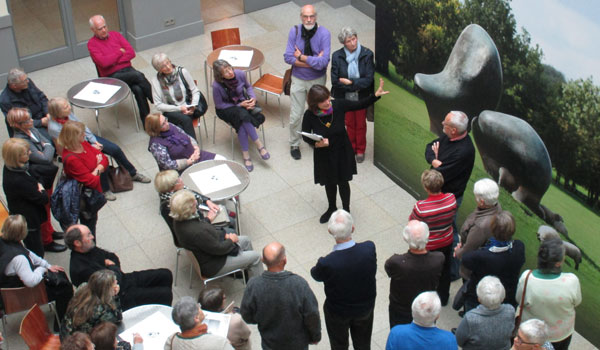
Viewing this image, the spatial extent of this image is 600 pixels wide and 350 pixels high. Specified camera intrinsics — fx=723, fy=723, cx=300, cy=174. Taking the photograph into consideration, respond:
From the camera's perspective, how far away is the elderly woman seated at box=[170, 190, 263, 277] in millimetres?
5738

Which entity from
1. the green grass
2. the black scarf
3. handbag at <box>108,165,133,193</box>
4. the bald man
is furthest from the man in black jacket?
the black scarf

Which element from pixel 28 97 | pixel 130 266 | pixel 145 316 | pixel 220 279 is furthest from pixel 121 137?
pixel 145 316

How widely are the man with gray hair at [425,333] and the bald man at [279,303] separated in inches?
26.4

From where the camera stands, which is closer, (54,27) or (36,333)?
(36,333)

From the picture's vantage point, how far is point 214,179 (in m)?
6.97

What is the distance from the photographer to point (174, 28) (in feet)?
35.6

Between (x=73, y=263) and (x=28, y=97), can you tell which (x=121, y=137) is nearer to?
(x=28, y=97)

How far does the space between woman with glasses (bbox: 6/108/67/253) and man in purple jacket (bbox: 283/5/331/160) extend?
2771mm

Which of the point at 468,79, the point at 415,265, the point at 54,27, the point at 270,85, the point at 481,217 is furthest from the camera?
the point at 54,27

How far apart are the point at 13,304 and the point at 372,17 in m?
7.46

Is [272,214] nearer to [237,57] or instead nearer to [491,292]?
[237,57]

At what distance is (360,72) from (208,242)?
2.79m

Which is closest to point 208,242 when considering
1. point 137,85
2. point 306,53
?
point 306,53

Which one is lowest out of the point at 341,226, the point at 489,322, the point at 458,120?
the point at 489,322
